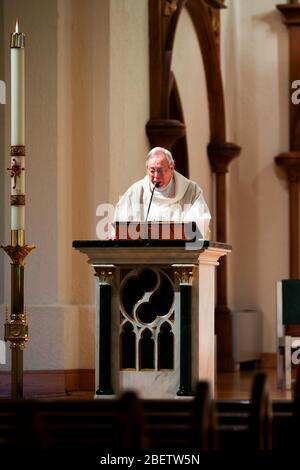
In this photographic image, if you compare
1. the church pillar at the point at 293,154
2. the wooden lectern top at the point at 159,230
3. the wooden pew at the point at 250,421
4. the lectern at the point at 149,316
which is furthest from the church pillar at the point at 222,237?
the wooden pew at the point at 250,421

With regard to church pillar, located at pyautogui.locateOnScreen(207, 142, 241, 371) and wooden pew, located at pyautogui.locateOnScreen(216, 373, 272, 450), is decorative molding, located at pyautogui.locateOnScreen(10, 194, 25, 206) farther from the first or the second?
church pillar, located at pyautogui.locateOnScreen(207, 142, 241, 371)

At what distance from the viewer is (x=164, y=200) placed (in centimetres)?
707

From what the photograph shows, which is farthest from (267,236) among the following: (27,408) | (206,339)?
(27,408)

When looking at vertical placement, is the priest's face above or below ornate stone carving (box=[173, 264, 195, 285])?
A: above

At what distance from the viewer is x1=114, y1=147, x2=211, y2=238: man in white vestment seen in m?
7.00

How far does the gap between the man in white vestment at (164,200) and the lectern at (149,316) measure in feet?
1.22

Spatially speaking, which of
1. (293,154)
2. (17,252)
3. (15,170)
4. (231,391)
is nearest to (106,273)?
(17,252)

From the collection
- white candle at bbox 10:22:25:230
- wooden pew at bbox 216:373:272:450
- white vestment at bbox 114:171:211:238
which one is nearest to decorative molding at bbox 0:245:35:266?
white candle at bbox 10:22:25:230

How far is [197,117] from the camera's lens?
12.2m

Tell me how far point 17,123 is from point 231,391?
3.92 meters

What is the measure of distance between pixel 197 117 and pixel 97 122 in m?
3.11

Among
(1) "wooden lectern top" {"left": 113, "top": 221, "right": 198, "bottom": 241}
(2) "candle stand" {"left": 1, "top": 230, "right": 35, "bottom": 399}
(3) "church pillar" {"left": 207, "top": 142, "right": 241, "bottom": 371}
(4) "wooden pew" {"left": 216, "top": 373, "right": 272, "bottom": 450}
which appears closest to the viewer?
(4) "wooden pew" {"left": 216, "top": 373, "right": 272, "bottom": 450}

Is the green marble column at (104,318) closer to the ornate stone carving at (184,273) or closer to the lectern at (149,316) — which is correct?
the lectern at (149,316)

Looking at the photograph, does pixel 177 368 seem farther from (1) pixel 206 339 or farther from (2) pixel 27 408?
(2) pixel 27 408
